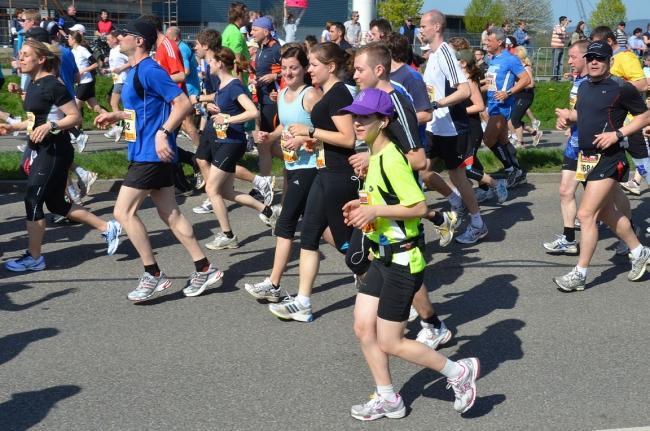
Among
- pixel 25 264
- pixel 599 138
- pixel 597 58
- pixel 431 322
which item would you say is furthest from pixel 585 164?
pixel 25 264

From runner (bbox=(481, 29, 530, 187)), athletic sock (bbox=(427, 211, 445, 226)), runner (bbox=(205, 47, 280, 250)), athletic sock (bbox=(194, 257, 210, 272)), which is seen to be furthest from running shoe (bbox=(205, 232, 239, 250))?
runner (bbox=(481, 29, 530, 187))

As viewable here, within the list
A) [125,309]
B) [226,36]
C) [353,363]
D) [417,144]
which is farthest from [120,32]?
[226,36]

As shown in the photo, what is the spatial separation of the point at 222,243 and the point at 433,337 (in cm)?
309

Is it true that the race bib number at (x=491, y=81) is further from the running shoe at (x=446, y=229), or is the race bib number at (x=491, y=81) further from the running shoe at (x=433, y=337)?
the running shoe at (x=433, y=337)

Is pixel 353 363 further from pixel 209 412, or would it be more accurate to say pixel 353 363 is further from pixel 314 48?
pixel 314 48

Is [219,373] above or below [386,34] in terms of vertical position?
below

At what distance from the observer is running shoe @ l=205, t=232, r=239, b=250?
26.7 ft

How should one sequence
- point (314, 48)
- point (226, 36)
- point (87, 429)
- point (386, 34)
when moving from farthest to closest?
1. point (226, 36)
2. point (386, 34)
3. point (314, 48)
4. point (87, 429)

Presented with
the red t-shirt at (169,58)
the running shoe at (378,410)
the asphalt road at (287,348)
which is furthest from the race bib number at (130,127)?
the red t-shirt at (169,58)

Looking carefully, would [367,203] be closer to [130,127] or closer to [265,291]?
[265,291]

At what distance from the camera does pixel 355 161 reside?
508 centimetres

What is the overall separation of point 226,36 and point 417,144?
329 inches

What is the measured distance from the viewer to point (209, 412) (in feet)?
15.2

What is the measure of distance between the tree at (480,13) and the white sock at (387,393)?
135 feet
